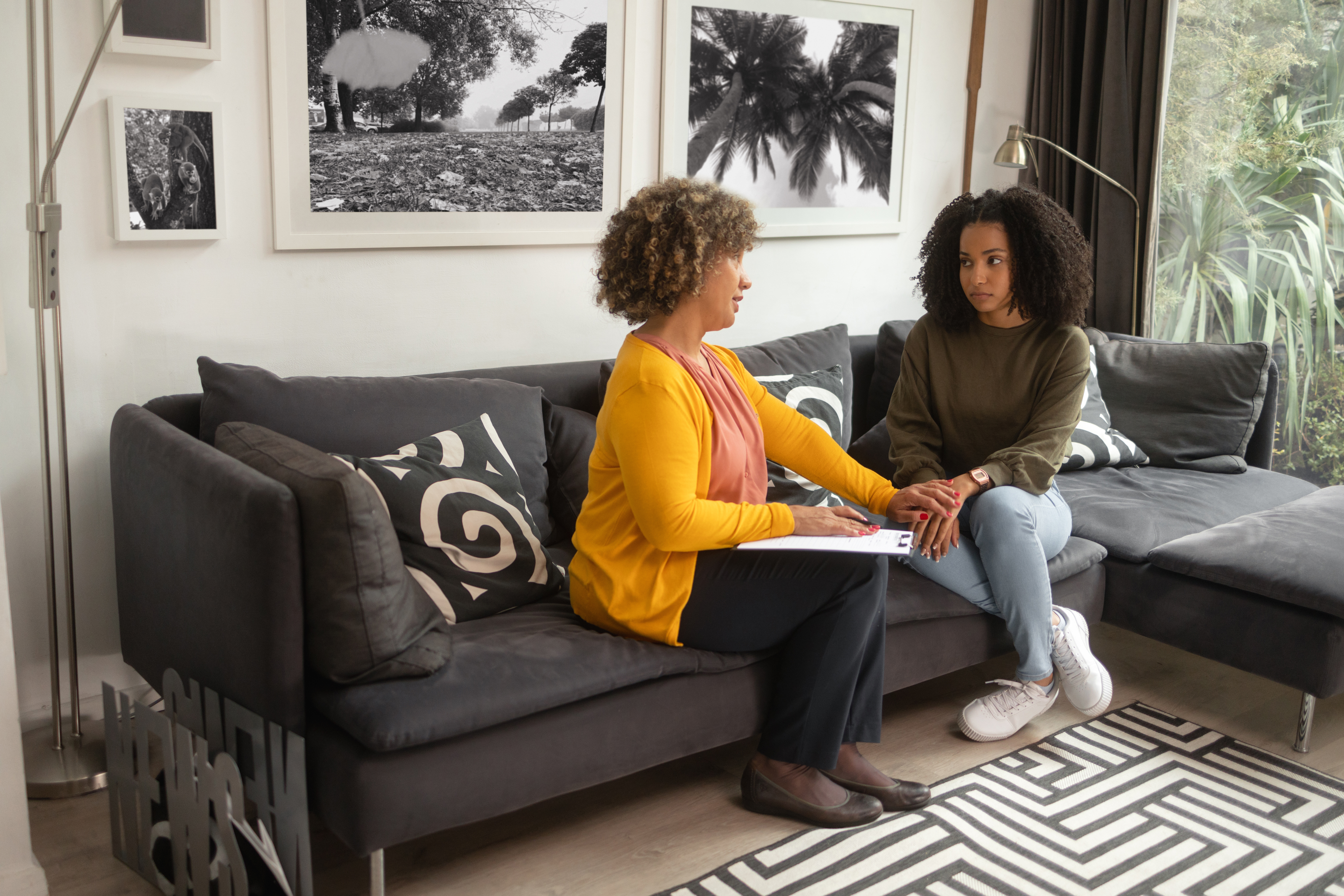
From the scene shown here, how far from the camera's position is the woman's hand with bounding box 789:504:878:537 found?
2.01m

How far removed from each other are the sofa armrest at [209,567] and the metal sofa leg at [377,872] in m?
0.23

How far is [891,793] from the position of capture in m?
2.15

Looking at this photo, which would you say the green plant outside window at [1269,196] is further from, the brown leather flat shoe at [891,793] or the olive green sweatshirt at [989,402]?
the brown leather flat shoe at [891,793]

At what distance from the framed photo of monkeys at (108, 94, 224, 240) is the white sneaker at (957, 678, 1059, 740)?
6.32 feet

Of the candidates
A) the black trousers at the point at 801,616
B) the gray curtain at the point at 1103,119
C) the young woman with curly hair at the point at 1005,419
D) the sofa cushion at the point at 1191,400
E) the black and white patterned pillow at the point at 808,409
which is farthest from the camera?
the gray curtain at the point at 1103,119

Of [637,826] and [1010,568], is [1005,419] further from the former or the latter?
[637,826]

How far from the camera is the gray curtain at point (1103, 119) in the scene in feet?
11.7

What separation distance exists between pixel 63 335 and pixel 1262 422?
10.3ft

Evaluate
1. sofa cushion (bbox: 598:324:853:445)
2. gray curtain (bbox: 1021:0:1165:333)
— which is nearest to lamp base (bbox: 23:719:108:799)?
sofa cushion (bbox: 598:324:853:445)

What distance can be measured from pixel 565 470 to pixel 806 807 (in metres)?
0.90

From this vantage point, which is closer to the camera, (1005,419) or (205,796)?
(205,796)

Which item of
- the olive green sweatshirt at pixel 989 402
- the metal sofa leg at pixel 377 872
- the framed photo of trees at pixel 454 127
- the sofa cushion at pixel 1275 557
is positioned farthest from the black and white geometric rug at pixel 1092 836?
the framed photo of trees at pixel 454 127

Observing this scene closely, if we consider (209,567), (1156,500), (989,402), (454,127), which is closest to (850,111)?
(989,402)

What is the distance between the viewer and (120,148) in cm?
222
